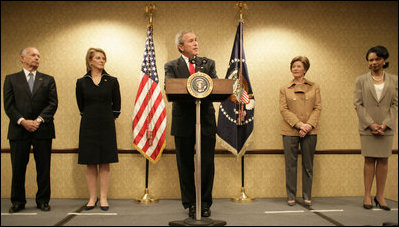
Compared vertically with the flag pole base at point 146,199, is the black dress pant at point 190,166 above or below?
above

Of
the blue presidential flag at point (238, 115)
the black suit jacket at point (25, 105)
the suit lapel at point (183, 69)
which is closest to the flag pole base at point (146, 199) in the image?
the blue presidential flag at point (238, 115)

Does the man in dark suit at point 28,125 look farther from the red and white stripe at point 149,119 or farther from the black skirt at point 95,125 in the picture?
the red and white stripe at point 149,119

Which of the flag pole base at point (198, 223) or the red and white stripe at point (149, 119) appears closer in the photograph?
the flag pole base at point (198, 223)

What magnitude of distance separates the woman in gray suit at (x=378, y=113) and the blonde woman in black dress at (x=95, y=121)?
9.23 ft

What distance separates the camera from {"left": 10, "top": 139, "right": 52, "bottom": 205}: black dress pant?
3619 mm

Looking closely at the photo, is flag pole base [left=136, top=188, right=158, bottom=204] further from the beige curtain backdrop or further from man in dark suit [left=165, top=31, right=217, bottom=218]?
man in dark suit [left=165, top=31, right=217, bottom=218]

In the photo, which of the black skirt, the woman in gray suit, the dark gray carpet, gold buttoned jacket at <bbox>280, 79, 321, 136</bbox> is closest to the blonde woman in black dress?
the black skirt

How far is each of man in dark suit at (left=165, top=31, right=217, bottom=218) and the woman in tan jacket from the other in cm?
122

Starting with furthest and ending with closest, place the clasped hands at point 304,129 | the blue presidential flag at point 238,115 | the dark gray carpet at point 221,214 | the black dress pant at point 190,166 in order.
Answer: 1. the blue presidential flag at point 238,115
2. the clasped hands at point 304,129
3. the black dress pant at point 190,166
4. the dark gray carpet at point 221,214

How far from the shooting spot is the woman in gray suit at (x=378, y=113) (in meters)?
3.70

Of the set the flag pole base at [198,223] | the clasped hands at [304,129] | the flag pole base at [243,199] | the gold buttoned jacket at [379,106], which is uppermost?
the gold buttoned jacket at [379,106]

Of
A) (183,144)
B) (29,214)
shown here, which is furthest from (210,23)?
(29,214)

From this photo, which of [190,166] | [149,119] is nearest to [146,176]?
[149,119]

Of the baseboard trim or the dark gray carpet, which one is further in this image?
the baseboard trim
